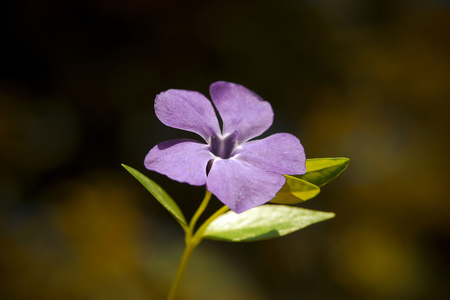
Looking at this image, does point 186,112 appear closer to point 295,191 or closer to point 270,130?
point 295,191

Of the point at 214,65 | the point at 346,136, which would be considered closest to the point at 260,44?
the point at 214,65

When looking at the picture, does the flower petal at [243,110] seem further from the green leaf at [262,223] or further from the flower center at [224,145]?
the green leaf at [262,223]

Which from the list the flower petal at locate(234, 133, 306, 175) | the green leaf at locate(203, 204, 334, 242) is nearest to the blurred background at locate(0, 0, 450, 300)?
the green leaf at locate(203, 204, 334, 242)

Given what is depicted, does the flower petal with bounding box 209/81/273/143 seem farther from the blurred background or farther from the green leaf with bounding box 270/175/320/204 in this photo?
the blurred background

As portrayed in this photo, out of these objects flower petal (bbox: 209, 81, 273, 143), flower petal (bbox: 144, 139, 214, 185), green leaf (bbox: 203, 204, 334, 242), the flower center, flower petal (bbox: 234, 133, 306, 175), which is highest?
flower petal (bbox: 209, 81, 273, 143)

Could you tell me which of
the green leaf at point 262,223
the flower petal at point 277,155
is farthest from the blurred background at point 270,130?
the flower petal at point 277,155

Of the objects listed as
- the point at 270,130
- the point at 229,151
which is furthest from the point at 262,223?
the point at 270,130
